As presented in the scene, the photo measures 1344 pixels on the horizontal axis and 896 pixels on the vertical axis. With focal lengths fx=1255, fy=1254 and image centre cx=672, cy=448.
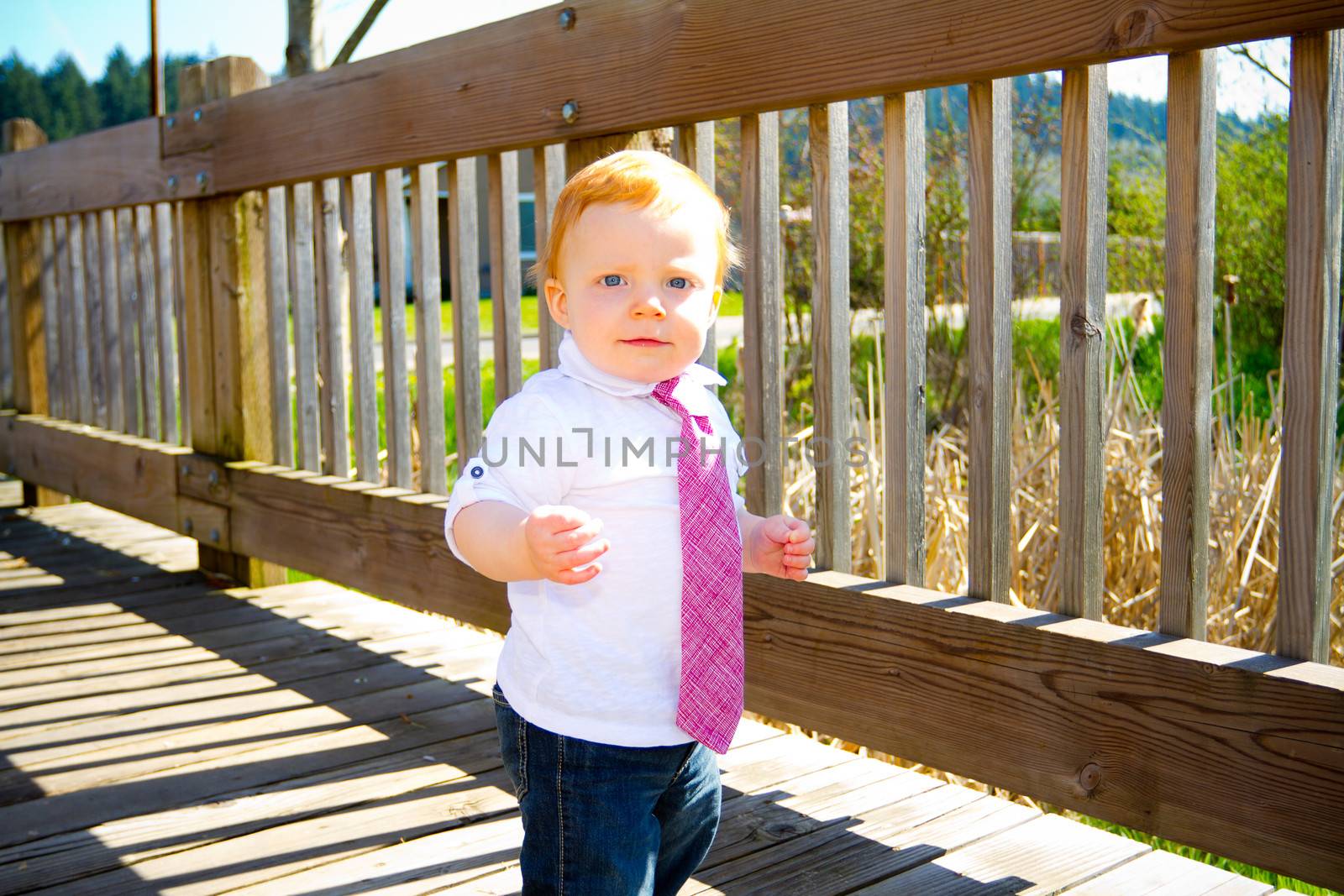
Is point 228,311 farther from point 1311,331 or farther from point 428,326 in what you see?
point 1311,331

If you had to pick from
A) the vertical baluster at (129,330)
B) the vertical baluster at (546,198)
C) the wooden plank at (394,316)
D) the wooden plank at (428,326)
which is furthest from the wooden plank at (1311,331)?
the vertical baluster at (129,330)

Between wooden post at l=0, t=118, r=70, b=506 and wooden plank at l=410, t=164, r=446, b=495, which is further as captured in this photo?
wooden post at l=0, t=118, r=70, b=506

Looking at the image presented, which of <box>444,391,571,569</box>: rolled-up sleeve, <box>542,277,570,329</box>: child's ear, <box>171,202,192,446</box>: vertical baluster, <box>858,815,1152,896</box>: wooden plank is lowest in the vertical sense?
<box>858,815,1152,896</box>: wooden plank

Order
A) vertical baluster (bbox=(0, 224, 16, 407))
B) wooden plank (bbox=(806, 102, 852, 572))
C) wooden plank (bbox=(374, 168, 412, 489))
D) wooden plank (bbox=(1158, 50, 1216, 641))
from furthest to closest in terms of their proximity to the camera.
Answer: vertical baluster (bbox=(0, 224, 16, 407)) → wooden plank (bbox=(374, 168, 412, 489)) → wooden plank (bbox=(806, 102, 852, 572)) → wooden plank (bbox=(1158, 50, 1216, 641))

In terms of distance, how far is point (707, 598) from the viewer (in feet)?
4.96

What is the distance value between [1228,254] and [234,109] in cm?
427

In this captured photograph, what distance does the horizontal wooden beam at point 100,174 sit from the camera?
4.13 metres

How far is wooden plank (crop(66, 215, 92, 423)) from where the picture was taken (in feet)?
16.6

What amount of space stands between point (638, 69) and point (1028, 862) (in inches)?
66.1

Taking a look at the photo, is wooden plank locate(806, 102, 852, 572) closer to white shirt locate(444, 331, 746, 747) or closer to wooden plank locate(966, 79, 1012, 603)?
wooden plank locate(966, 79, 1012, 603)

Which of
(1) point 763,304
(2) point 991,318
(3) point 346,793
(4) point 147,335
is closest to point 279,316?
(4) point 147,335

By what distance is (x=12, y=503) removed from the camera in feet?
19.2

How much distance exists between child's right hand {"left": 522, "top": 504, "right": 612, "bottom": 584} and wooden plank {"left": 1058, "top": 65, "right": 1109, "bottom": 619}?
930 millimetres

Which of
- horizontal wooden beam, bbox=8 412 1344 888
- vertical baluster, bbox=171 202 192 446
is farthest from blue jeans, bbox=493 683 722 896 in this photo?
vertical baluster, bbox=171 202 192 446
